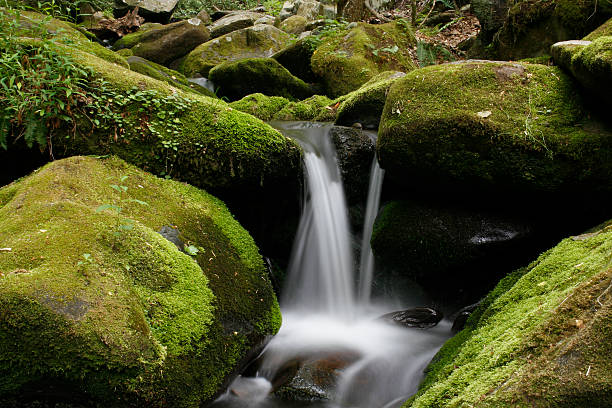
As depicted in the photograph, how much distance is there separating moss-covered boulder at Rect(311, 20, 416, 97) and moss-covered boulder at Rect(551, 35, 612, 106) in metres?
5.97

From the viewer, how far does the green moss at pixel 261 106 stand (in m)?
8.90

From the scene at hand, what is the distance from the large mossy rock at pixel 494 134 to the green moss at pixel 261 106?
4602 mm

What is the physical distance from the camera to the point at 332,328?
4.76m

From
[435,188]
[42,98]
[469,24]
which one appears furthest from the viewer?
[469,24]

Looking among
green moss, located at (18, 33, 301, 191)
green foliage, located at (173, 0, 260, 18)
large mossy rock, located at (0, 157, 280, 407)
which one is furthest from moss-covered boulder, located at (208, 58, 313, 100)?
green foliage, located at (173, 0, 260, 18)

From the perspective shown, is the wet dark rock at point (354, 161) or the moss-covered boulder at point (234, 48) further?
the moss-covered boulder at point (234, 48)

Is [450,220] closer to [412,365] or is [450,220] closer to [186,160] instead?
[412,365]

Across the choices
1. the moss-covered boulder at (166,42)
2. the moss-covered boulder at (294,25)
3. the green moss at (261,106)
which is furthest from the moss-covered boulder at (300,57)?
the moss-covered boulder at (294,25)

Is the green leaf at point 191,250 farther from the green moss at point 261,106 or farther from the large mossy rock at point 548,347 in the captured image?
the green moss at point 261,106

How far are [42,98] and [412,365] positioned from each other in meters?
4.10

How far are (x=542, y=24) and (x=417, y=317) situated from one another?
514cm

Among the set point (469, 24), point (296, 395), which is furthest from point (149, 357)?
point (469, 24)

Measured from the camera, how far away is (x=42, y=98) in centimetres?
371

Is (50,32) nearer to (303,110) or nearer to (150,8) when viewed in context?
(303,110)
